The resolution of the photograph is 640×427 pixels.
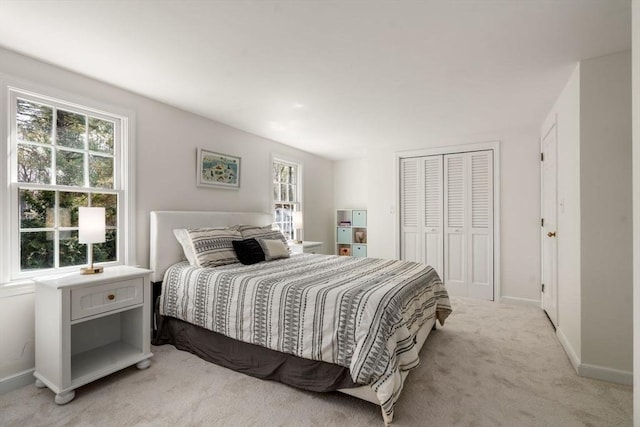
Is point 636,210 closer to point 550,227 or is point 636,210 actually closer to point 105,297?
point 550,227

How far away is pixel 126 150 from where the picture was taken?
2861 millimetres

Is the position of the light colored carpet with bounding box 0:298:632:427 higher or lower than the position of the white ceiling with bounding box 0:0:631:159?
lower

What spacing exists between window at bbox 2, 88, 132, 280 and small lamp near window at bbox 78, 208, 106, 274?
0.40m

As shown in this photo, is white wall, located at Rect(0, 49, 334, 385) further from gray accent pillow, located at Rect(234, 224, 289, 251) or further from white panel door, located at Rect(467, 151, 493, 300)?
white panel door, located at Rect(467, 151, 493, 300)

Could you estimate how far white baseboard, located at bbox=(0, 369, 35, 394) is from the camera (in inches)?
81.7

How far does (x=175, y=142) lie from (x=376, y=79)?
216 cm

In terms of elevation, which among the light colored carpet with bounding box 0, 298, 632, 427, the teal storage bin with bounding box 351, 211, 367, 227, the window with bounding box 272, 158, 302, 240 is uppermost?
the window with bounding box 272, 158, 302, 240

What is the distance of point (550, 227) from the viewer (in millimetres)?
3357

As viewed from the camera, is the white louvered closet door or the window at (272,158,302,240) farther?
the window at (272,158,302,240)

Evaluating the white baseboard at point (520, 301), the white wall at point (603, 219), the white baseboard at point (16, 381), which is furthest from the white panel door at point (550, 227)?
the white baseboard at point (16, 381)

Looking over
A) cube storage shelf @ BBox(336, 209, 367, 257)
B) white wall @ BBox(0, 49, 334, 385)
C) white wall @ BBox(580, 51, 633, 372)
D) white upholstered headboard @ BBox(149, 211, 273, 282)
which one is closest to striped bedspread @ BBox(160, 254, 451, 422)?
white upholstered headboard @ BBox(149, 211, 273, 282)

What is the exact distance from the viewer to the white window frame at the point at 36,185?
2.15 m

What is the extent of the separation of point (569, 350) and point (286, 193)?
12.6ft

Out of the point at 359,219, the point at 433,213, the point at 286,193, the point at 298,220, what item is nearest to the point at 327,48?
the point at 298,220
